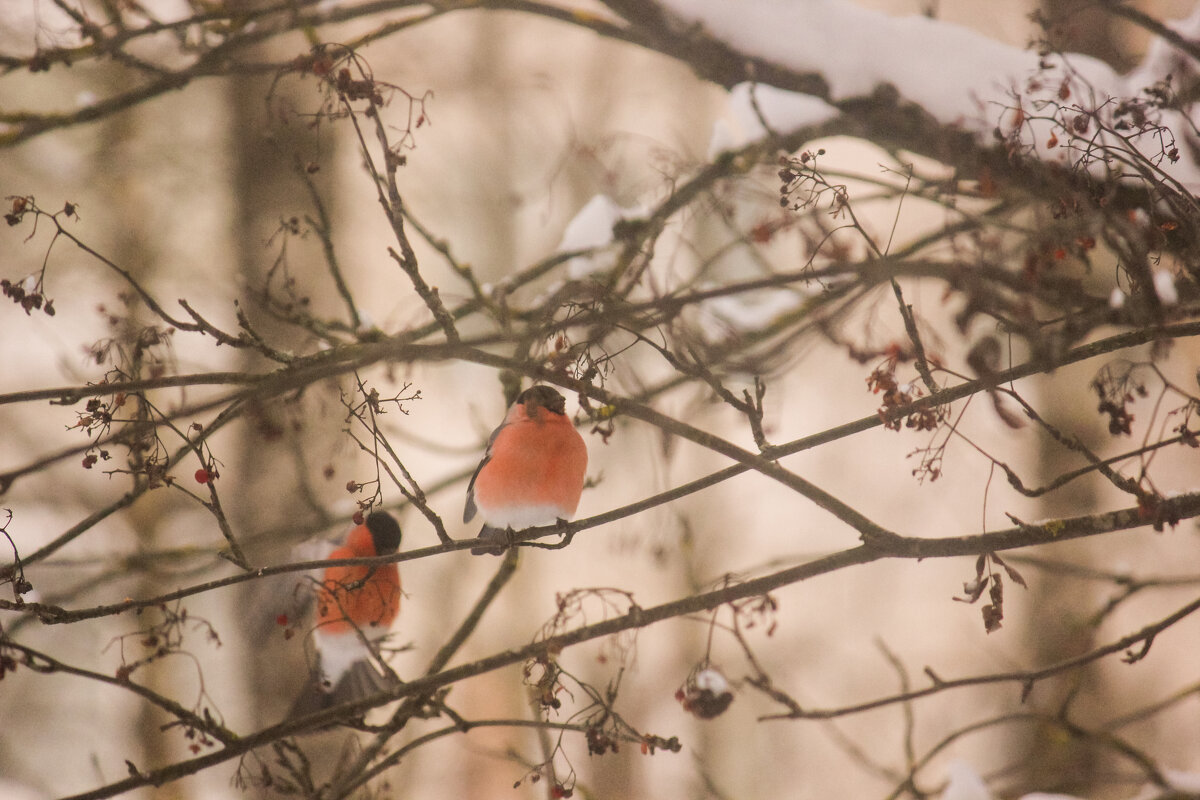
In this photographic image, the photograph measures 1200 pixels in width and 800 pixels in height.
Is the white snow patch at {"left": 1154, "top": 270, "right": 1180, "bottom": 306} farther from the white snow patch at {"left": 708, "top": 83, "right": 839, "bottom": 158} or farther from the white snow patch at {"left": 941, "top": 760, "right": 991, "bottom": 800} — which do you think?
the white snow patch at {"left": 941, "top": 760, "right": 991, "bottom": 800}

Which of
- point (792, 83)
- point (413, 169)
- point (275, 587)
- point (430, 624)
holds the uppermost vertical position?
point (413, 169)

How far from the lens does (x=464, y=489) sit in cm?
542

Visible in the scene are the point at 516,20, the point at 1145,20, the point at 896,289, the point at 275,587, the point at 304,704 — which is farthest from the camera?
the point at 516,20

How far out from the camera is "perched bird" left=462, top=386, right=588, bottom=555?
205 centimetres

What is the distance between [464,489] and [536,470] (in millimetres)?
3462

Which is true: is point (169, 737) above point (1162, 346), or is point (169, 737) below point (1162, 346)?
above

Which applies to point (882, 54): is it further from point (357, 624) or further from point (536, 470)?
point (357, 624)

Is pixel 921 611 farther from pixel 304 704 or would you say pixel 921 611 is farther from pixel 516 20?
pixel 516 20

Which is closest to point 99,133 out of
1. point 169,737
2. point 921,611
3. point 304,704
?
point 169,737

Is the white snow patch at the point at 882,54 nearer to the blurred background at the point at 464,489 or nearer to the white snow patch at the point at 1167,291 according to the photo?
the white snow patch at the point at 1167,291

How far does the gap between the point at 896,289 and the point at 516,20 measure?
530 centimetres

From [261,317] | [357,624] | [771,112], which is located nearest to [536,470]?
[357,624]

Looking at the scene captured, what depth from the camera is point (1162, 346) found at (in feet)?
4.71

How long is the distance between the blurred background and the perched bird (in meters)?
1.46
